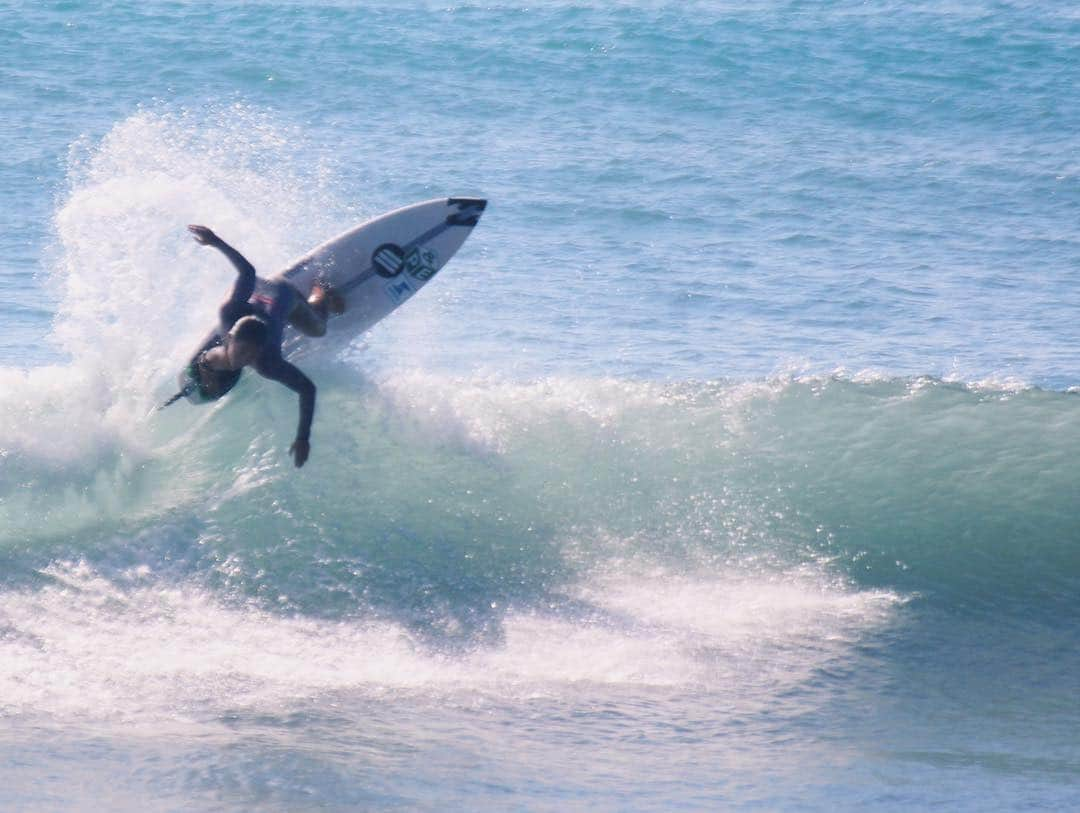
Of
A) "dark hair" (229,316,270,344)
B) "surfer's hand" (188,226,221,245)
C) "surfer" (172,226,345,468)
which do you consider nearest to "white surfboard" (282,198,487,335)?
"surfer" (172,226,345,468)

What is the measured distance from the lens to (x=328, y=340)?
9.18 meters

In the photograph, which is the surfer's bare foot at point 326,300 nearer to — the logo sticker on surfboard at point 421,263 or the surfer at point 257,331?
the surfer at point 257,331

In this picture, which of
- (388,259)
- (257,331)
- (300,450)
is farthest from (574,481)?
(257,331)

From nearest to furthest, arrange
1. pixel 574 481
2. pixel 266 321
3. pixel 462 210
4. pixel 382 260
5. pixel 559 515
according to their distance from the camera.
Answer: pixel 266 321, pixel 559 515, pixel 574 481, pixel 382 260, pixel 462 210

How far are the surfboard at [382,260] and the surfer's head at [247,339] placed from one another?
1502 millimetres

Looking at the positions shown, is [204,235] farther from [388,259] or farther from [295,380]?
[388,259]

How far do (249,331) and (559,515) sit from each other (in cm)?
240

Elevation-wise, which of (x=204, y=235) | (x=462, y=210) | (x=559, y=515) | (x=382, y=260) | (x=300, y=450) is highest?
(x=204, y=235)

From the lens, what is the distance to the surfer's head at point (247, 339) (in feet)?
23.9

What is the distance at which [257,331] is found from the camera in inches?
288

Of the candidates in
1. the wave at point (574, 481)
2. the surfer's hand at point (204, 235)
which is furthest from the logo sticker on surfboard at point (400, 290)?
the surfer's hand at point (204, 235)

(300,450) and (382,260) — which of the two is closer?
(300,450)

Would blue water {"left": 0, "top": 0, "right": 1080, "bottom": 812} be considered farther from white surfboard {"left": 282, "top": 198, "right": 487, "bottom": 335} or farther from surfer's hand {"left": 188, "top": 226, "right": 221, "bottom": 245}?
surfer's hand {"left": 188, "top": 226, "right": 221, "bottom": 245}

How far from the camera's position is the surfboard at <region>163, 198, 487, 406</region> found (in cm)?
897
